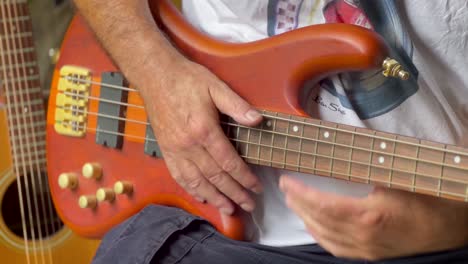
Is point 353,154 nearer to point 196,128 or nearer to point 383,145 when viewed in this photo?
point 383,145

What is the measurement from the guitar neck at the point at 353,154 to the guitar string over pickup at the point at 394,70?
75mm

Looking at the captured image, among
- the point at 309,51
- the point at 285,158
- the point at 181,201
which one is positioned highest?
the point at 309,51

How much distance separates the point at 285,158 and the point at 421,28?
0.24m

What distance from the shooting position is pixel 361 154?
0.82 m

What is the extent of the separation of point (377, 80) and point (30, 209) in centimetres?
85

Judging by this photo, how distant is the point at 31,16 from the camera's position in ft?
4.85

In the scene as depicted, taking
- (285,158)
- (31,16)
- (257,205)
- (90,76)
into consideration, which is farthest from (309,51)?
(31,16)

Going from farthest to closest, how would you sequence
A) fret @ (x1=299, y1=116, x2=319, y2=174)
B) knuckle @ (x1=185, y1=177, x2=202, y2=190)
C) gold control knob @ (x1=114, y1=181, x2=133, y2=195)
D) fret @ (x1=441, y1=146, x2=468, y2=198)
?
gold control knob @ (x1=114, y1=181, x2=133, y2=195)
knuckle @ (x1=185, y1=177, x2=202, y2=190)
fret @ (x1=299, y1=116, x2=319, y2=174)
fret @ (x1=441, y1=146, x2=468, y2=198)

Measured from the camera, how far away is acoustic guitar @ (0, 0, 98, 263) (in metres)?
1.42

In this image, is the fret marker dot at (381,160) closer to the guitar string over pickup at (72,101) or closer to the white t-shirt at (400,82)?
the white t-shirt at (400,82)

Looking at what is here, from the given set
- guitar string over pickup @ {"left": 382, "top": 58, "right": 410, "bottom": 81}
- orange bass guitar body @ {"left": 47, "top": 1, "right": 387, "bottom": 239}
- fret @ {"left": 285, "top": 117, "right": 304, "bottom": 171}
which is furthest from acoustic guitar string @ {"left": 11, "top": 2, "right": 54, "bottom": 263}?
guitar string over pickup @ {"left": 382, "top": 58, "right": 410, "bottom": 81}

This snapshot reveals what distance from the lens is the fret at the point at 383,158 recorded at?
0.80 metres

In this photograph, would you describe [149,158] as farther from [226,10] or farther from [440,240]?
[440,240]

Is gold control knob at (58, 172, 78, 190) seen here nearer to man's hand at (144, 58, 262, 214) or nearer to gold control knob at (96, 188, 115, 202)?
gold control knob at (96, 188, 115, 202)
